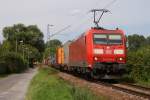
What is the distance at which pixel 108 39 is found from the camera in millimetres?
30438

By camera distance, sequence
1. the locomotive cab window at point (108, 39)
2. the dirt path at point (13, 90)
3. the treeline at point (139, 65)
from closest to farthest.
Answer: the dirt path at point (13, 90)
the locomotive cab window at point (108, 39)
the treeline at point (139, 65)

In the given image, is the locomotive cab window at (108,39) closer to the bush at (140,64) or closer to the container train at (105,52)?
the container train at (105,52)

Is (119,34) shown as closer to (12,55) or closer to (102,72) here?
(102,72)

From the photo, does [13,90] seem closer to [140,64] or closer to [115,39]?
[115,39]

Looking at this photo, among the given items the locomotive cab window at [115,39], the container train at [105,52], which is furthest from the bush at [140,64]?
the locomotive cab window at [115,39]

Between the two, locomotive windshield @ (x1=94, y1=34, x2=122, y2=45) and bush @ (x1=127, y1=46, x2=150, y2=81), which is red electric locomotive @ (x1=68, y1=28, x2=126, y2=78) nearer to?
locomotive windshield @ (x1=94, y1=34, x2=122, y2=45)

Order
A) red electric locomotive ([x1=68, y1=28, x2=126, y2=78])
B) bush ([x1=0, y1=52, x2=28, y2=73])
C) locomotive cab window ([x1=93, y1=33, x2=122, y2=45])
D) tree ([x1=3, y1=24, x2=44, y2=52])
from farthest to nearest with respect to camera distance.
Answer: tree ([x1=3, y1=24, x2=44, y2=52]) → bush ([x1=0, y1=52, x2=28, y2=73]) → locomotive cab window ([x1=93, y1=33, x2=122, y2=45]) → red electric locomotive ([x1=68, y1=28, x2=126, y2=78])

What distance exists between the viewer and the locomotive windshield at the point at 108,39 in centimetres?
3034

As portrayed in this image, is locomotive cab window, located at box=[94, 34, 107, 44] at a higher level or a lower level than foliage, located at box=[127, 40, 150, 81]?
higher

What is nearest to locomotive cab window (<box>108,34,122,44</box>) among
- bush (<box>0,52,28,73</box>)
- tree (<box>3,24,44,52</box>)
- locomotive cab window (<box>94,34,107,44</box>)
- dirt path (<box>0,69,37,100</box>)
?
locomotive cab window (<box>94,34,107,44</box>)

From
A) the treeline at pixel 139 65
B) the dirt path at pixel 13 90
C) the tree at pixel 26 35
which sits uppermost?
the tree at pixel 26 35

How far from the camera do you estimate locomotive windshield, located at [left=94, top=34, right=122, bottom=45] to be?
30.3m

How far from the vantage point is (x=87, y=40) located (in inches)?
1198

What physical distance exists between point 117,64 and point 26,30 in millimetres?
132442
